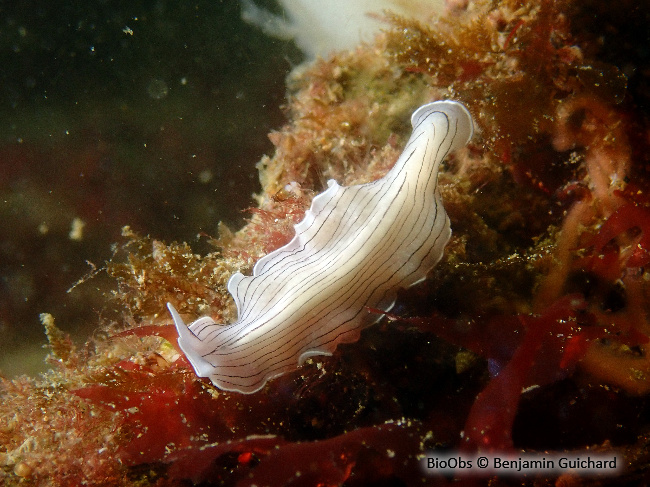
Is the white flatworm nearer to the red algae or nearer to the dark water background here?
the red algae

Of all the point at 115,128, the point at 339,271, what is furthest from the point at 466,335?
the point at 115,128

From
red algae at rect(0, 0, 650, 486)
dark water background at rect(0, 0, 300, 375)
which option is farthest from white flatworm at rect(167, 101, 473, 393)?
dark water background at rect(0, 0, 300, 375)

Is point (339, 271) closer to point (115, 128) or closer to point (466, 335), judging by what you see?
point (466, 335)

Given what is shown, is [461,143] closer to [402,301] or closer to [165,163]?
[402,301]

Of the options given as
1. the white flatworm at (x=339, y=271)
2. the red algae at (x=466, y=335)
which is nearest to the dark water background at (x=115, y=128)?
the red algae at (x=466, y=335)

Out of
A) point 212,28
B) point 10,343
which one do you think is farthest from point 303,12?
point 10,343

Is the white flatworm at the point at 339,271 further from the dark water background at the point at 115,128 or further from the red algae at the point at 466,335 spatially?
the dark water background at the point at 115,128
